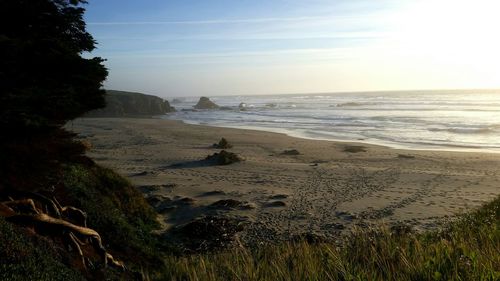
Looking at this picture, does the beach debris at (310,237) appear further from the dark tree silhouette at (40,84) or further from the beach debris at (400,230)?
the dark tree silhouette at (40,84)

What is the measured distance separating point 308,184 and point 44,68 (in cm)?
1115

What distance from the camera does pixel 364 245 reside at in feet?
14.9

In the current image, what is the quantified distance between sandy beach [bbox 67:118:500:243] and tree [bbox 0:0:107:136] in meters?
4.76

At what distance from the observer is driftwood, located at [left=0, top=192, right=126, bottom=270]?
15.7 ft

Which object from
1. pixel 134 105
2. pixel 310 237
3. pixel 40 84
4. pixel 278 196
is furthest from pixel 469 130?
pixel 134 105

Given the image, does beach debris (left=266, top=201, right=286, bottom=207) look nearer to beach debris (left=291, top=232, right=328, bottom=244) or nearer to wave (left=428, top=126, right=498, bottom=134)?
beach debris (left=291, top=232, right=328, bottom=244)

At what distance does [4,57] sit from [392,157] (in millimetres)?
20017

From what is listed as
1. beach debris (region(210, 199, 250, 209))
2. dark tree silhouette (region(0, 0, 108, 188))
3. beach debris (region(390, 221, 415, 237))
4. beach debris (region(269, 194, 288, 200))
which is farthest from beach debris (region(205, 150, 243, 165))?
dark tree silhouette (region(0, 0, 108, 188))

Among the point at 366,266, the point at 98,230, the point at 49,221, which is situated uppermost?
the point at 49,221

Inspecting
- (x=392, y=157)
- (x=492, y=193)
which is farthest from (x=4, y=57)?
(x=392, y=157)

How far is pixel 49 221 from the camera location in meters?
5.05

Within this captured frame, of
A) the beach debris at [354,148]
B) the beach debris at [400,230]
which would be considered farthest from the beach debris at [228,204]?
the beach debris at [354,148]

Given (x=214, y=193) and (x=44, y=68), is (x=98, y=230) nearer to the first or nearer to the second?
(x=44, y=68)

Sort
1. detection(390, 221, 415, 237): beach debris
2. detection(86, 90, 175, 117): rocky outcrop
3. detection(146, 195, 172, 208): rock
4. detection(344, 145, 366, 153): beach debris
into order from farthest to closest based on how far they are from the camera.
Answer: detection(86, 90, 175, 117): rocky outcrop < detection(344, 145, 366, 153): beach debris < detection(146, 195, 172, 208): rock < detection(390, 221, 415, 237): beach debris
